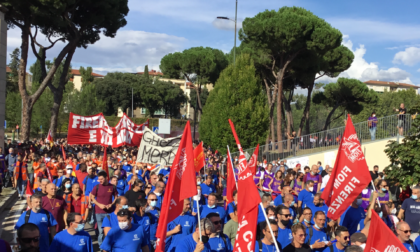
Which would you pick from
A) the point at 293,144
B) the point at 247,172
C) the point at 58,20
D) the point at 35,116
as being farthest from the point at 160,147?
the point at 35,116

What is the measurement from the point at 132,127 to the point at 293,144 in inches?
348

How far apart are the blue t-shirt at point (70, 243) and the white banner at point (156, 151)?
6.43 m

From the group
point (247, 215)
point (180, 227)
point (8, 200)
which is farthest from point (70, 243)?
point (8, 200)

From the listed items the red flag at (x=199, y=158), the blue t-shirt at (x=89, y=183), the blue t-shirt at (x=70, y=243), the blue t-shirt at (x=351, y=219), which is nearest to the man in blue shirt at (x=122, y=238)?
the blue t-shirt at (x=70, y=243)

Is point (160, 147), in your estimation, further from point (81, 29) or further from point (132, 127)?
point (81, 29)

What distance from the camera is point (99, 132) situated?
1688 centimetres

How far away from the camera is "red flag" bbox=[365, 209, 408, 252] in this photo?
3587mm

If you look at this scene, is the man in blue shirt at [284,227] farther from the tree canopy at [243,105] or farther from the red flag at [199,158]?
the tree canopy at [243,105]

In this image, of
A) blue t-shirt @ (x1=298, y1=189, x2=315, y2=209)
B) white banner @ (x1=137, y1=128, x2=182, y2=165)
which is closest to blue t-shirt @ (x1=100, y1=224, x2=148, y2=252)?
blue t-shirt @ (x1=298, y1=189, x2=315, y2=209)

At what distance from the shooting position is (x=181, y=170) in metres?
5.13

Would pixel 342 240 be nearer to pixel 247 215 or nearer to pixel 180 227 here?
pixel 247 215

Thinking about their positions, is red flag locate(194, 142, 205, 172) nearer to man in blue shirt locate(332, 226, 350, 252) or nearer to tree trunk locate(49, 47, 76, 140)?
man in blue shirt locate(332, 226, 350, 252)

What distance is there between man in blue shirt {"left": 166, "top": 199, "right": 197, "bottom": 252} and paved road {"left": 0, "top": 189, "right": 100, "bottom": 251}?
9.80 ft

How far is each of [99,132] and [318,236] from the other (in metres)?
12.7
